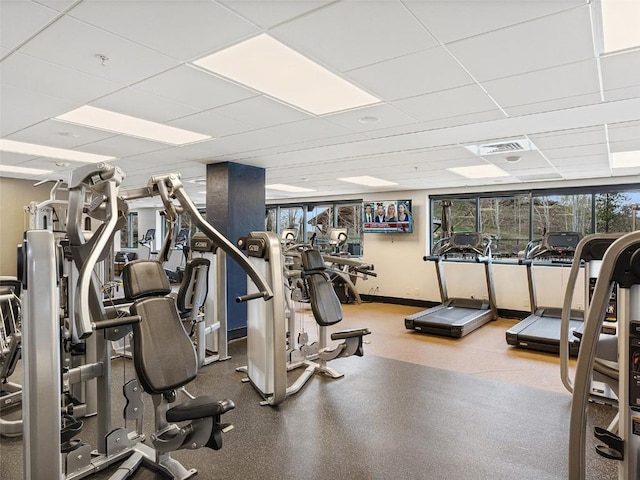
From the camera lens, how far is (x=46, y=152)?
502 centimetres

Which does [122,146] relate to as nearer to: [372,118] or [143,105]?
[143,105]

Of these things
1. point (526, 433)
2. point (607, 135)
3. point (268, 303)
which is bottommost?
point (526, 433)

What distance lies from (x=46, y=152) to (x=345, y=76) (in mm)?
4296

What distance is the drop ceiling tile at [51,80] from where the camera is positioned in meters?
2.42

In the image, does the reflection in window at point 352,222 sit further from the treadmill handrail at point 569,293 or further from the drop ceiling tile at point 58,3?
the drop ceiling tile at point 58,3

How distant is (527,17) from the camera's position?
188cm

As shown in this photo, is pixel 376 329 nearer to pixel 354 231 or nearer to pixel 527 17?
pixel 354 231

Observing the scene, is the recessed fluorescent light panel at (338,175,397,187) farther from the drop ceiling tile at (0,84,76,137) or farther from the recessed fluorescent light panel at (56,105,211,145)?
the drop ceiling tile at (0,84,76,137)

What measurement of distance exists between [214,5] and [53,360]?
177 cm

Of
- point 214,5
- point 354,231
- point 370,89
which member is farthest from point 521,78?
point 354,231

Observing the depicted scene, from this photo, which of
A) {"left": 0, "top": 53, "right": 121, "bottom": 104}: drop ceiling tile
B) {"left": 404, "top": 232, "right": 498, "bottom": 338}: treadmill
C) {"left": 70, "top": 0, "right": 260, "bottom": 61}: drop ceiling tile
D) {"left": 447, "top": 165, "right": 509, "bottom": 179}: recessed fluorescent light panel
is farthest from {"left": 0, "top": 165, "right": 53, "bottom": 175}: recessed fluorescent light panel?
{"left": 447, "top": 165, "right": 509, "bottom": 179}: recessed fluorescent light panel

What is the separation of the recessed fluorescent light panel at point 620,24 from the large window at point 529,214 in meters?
5.12

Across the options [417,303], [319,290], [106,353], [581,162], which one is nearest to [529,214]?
[581,162]

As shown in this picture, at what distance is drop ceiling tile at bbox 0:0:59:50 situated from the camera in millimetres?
1806
